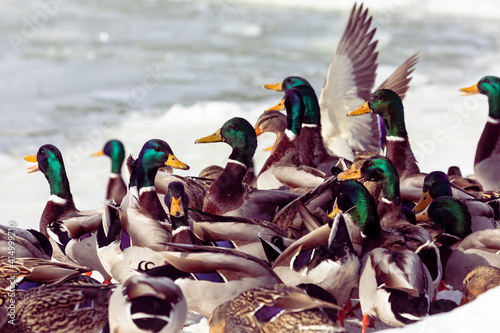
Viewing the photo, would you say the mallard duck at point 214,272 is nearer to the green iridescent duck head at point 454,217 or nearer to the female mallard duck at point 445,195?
the green iridescent duck head at point 454,217

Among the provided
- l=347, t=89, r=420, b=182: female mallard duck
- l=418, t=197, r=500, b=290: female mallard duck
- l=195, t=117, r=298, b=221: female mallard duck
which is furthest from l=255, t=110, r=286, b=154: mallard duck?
l=418, t=197, r=500, b=290: female mallard duck

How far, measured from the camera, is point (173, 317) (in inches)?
113

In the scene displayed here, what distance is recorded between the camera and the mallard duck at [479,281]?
10.9ft

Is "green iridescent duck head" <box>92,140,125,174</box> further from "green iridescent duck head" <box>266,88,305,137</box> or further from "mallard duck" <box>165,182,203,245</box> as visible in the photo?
"mallard duck" <box>165,182,203,245</box>

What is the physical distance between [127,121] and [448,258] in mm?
8120

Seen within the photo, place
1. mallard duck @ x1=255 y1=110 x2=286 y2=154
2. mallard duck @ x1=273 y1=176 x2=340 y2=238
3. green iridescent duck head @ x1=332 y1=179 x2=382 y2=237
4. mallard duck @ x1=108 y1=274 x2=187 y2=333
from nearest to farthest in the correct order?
mallard duck @ x1=108 y1=274 x2=187 y2=333, green iridescent duck head @ x1=332 y1=179 x2=382 y2=237, mallard duck @ x1=273 y1=176 x2=340 y2=238, mallard duck @ x1=255 y1=110 x2=286 y2=154

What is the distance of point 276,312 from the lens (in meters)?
2.92

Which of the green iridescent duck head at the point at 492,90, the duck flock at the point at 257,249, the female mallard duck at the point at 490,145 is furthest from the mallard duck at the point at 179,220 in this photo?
the green iridescent duck head at the point at 492,90

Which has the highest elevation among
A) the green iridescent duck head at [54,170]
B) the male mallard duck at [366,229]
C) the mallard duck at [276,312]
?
the green iridescent duck head at [54,170]

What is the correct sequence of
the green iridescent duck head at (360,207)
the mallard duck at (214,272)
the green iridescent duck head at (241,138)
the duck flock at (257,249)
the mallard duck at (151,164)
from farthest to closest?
the green iridescent duck head at (241,138)
the mallard duck at (151,164)
the green iridescent duck head at (360,207)
the mallard duck at (214,272)
the duck flock at (257,249)

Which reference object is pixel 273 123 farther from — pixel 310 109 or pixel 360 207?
pixel 360 207

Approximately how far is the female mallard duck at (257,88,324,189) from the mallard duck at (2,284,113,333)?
6.59 ft

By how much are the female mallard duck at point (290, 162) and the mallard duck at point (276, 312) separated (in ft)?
6.18

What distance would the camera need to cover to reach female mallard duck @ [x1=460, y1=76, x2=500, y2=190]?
5.71 metres
